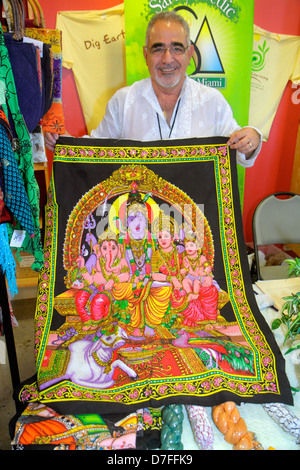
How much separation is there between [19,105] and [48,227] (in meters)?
0.63

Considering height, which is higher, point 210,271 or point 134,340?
point 210,271

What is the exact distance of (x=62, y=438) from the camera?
111 centimetres

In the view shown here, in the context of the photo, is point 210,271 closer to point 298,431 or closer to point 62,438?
point 298,431

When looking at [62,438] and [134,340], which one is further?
[134,340]

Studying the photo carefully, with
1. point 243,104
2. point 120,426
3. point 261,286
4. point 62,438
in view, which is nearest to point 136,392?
point 120,426

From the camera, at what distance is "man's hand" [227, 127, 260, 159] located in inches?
75.1

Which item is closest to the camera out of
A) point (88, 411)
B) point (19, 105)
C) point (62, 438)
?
point (62, 438)

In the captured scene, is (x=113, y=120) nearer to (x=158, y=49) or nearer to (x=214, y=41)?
(x=158, y=49)

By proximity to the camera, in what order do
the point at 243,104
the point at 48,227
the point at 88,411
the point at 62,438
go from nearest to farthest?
the point at 62,438, the point at 88,411, the point at 48,227, the point at 243,104

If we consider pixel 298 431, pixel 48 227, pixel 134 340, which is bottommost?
pixel 298 431

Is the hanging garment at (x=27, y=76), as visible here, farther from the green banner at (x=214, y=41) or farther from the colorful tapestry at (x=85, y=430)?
the green banner at (x=214, y=41)

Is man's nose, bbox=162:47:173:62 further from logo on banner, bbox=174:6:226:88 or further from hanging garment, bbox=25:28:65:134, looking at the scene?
logo on banner, bbox=174:6:226:88

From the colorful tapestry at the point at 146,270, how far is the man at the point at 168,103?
0.30 meters

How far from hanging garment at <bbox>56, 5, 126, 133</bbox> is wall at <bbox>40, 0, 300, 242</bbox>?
0.11 m
